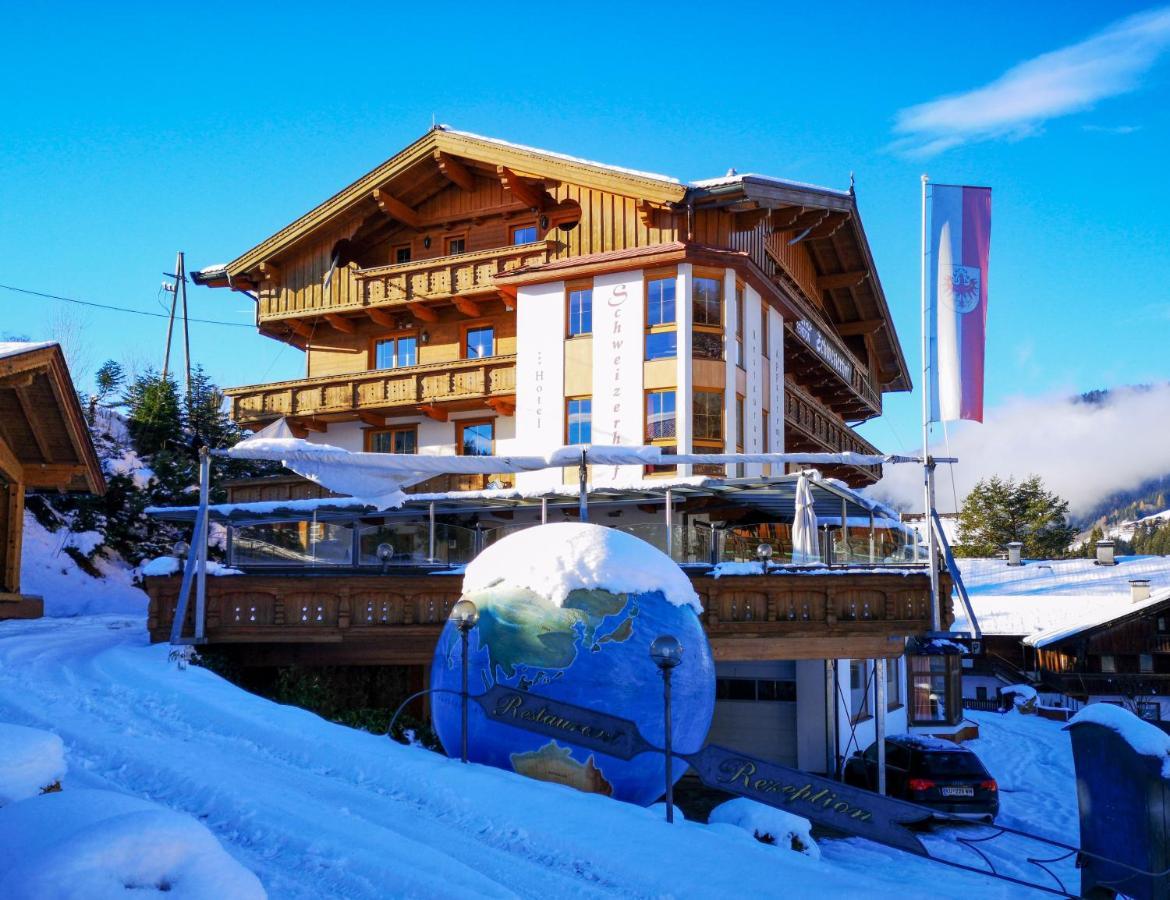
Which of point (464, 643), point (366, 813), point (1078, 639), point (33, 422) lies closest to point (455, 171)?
point (33, 422)

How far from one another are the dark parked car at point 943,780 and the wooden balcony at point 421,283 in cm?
1743

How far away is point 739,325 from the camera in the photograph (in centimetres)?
3036

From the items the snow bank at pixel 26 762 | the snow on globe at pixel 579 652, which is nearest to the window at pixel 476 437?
the snow on globe at pixel 579 652

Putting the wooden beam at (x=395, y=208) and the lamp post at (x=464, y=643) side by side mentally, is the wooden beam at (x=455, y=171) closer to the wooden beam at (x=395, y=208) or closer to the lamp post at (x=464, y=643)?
the wooden beam at (x=395, y=208)

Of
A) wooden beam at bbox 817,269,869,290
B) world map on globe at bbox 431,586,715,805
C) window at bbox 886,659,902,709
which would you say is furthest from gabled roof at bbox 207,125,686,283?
world map on globe at bbox 431,586,715,805

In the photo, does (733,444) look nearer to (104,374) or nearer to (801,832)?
(801,832)

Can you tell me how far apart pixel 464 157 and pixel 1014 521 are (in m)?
68.6

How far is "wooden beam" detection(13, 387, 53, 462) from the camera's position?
1884 centimetres

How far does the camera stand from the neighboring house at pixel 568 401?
62.1 feet

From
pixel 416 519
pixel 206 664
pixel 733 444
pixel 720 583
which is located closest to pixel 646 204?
pixel 733 444

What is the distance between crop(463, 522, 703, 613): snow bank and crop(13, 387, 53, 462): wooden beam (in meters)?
11.2

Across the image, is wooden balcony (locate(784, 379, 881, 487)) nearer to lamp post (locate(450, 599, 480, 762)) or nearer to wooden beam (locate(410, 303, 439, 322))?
wooden beam (locate(410, 303, 439, 322))

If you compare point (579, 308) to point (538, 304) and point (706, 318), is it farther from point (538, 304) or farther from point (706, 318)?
point (706, 318)

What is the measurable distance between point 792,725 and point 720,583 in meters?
6.65
